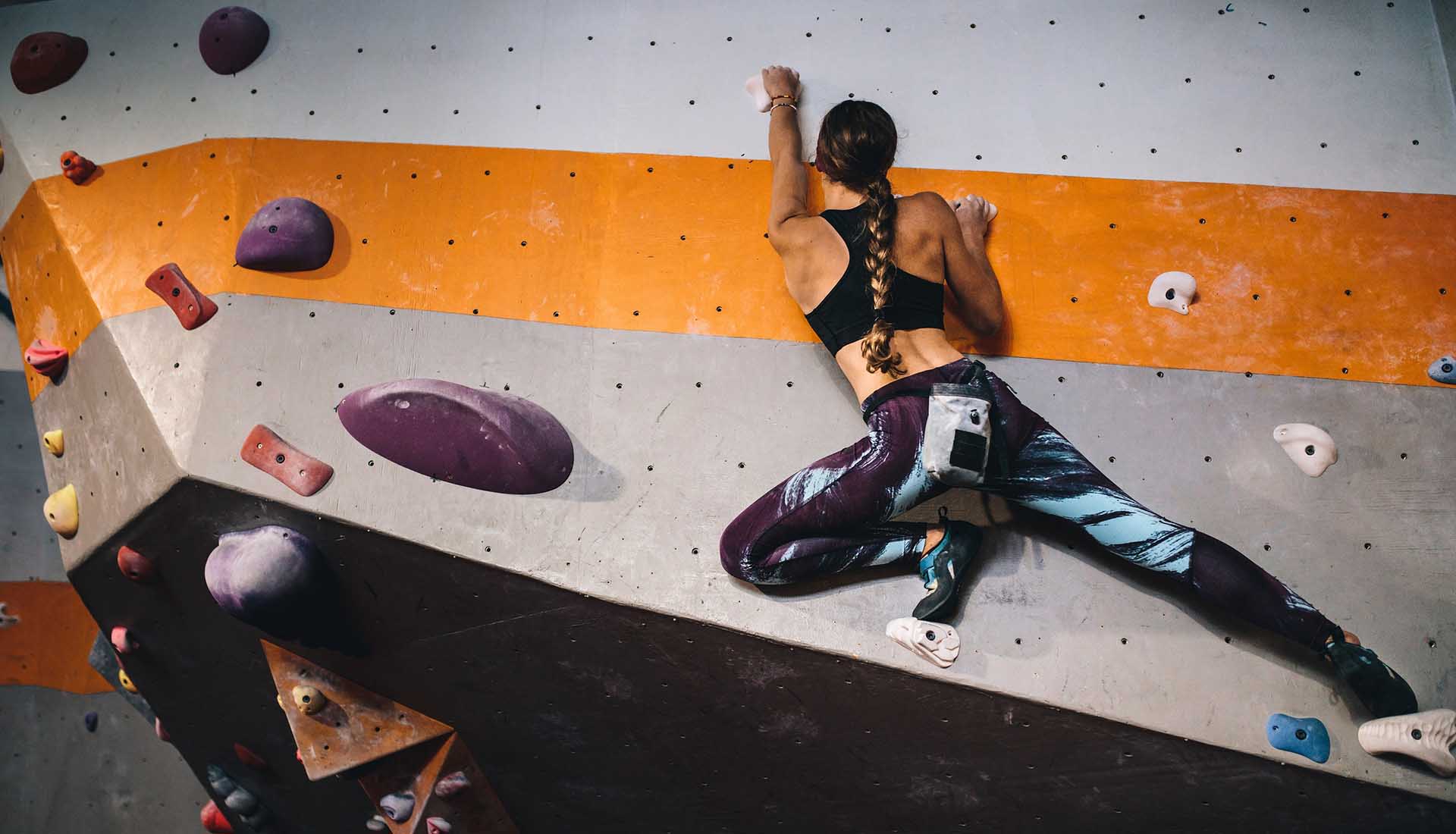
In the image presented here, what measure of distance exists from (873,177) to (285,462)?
153 centimetres

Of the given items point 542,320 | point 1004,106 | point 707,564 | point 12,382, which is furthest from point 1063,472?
point 12,382

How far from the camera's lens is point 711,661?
249 centimetres

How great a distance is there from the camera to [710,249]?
265 centimetres

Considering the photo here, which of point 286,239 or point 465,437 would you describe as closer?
point 465,437

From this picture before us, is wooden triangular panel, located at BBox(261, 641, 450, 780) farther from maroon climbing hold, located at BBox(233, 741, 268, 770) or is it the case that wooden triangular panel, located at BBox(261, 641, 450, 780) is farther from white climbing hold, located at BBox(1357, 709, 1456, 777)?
white climbing hold, located at BBox(1357, 709, 1456, 777)

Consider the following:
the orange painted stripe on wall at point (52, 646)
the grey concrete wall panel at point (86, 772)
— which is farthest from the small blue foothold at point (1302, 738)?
the orange painted stripe on wall at point (52, 646)

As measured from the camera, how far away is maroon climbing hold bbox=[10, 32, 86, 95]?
2.96m

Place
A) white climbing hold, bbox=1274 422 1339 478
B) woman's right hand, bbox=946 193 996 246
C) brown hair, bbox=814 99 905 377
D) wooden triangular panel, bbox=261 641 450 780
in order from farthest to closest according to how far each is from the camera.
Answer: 1. wooden triangular panel, bbox=261 641 450 780
2. woman's right hand, bbox=946 193 996 246
3. white climbing hold, bbox=1274 422 1339 478
4. brown hair, bbox=814 99 905 377

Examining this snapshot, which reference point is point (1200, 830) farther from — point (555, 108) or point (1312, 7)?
point (555, 108)

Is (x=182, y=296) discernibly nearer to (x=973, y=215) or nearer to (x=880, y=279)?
(x=880, y=279)

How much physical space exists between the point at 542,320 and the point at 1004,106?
1.28m

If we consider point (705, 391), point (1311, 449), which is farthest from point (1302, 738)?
point (705, 391)

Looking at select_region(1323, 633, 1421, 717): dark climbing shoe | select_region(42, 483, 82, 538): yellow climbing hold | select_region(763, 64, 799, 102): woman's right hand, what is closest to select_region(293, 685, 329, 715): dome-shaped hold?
select_region(42, 483, 82, 538): yellow climbing hold

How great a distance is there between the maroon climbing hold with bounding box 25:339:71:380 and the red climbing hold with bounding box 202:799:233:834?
5.79ft
